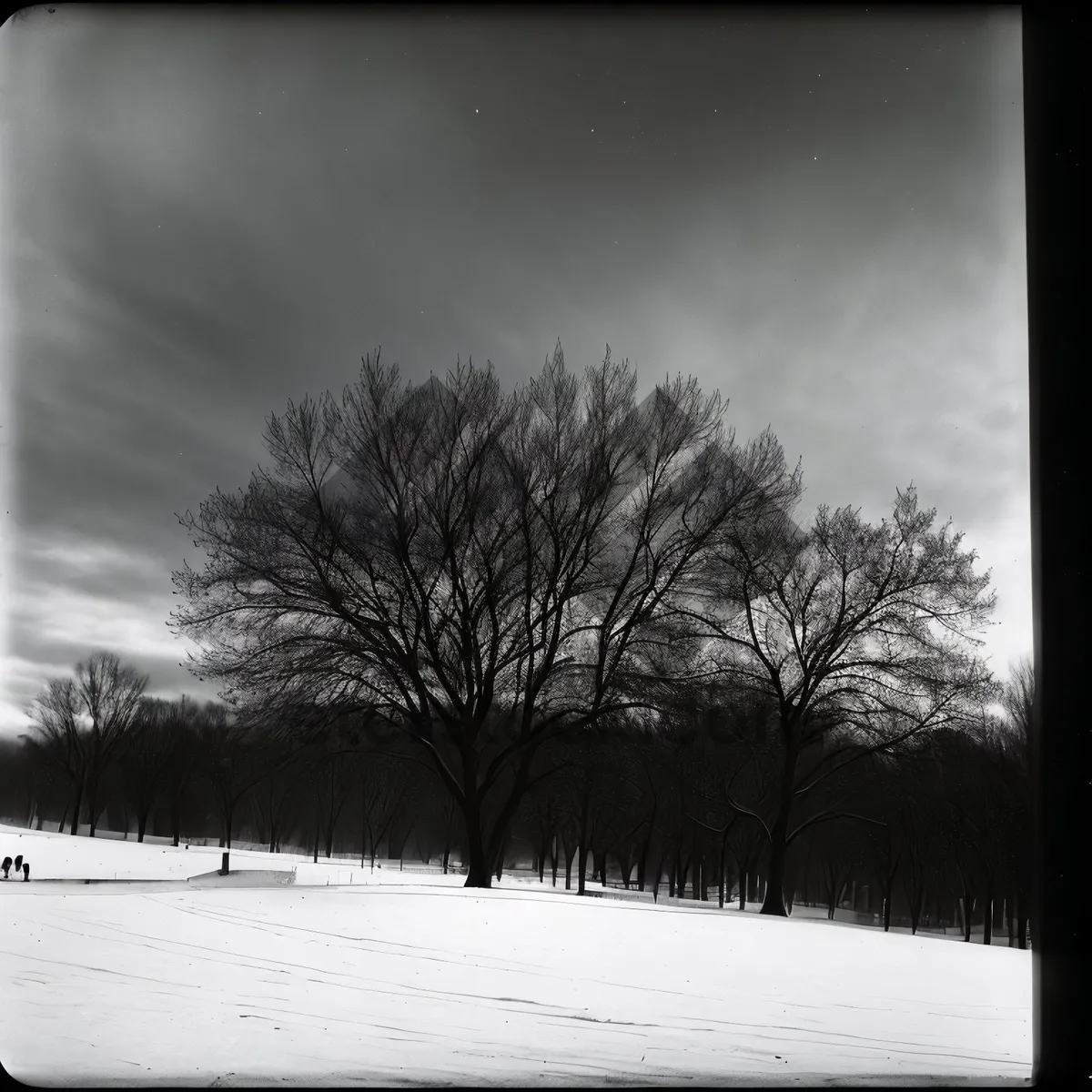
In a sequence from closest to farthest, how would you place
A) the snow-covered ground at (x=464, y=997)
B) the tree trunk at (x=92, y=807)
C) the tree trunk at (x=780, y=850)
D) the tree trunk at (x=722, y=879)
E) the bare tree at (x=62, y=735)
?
the snow-covered ground at (x=464, y=997), the bare tree at (x=62, y=735), the tree trunk at (x=722, y=879), the tree trunk at (x=780, y=850), the tree trunk at (x=92, y=807)

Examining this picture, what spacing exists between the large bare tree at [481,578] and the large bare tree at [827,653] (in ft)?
0.92

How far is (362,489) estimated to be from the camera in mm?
3711

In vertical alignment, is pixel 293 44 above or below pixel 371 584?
above

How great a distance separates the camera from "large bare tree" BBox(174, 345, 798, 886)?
3.50m

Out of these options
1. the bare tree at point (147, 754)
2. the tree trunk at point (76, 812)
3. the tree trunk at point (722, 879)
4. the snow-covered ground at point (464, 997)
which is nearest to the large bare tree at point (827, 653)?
the tree trunk at point (722, 879)

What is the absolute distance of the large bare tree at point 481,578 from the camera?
3.50m

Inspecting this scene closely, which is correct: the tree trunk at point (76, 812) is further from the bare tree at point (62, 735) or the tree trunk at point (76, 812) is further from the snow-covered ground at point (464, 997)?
the snow-covered ground at point (464, 997)

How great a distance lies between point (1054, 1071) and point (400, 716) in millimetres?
2602

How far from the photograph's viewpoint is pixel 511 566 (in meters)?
3.71

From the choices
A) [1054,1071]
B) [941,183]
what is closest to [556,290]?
[941,183]

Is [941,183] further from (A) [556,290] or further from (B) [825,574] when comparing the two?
(B) [825,574]

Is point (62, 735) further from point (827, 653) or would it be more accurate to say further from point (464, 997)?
point (827, 653)

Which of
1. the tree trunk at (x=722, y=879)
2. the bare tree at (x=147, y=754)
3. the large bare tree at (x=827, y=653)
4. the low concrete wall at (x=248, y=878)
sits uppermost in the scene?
the large bare tree at (x=827, y=653)

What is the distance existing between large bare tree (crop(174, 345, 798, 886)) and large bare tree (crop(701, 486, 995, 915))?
0.92 feet
